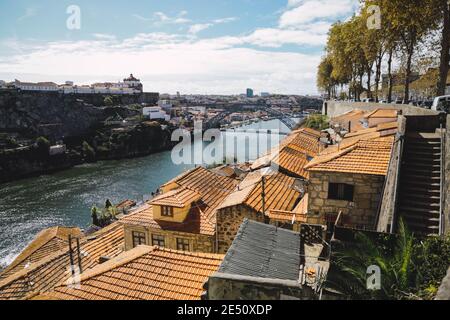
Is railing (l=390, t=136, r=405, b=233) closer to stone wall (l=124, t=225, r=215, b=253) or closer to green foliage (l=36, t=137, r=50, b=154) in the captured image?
stone wall (l=124, t=225, r=215, b=253)

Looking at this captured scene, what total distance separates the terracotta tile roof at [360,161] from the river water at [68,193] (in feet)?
98.7

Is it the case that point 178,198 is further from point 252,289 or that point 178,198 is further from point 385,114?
point 385,114

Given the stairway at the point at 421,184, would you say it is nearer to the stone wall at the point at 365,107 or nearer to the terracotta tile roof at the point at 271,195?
the stone wall at the point at 365,107

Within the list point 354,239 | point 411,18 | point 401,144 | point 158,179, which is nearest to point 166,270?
point 354,239

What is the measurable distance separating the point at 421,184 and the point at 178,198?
11.2 m

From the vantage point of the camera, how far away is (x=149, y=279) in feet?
32.0

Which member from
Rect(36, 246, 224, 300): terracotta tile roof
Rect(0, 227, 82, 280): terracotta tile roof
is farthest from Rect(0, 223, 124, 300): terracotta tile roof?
Rect(0, 227, 82, 280): terracotta tile roof

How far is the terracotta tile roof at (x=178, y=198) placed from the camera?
17.7m

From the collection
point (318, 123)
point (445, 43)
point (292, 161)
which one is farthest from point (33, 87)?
point (445, 43)

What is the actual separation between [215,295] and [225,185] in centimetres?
1753

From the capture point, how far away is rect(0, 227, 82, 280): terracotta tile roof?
20594mm

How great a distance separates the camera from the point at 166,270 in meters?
10.1

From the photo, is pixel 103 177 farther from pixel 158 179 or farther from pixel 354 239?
pixel 354 239

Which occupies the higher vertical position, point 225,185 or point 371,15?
point 371,15
